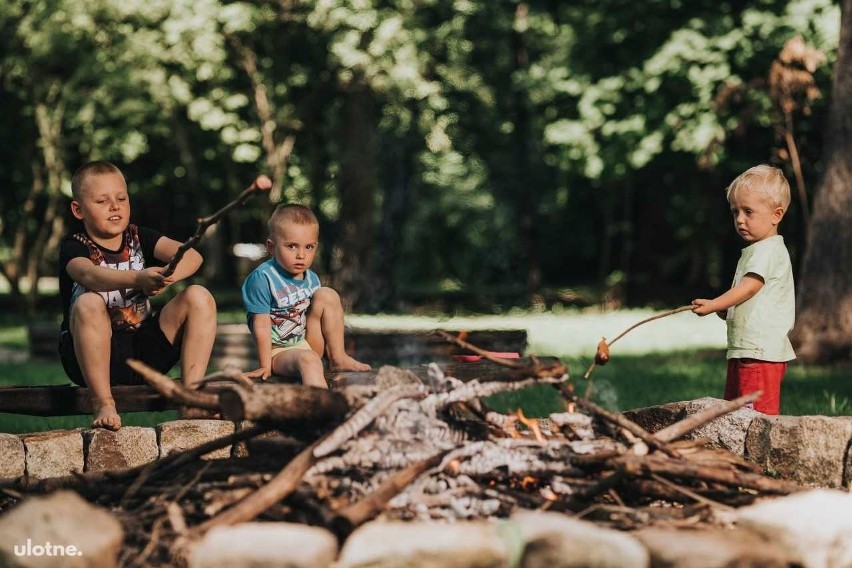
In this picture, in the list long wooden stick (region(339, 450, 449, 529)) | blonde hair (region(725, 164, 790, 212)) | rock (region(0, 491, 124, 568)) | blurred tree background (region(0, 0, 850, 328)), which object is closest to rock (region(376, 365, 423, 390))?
long wooden stick (region(339, 450, 449, 529))

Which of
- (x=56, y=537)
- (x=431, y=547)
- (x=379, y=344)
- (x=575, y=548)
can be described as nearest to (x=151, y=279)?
(x=56, y=537)

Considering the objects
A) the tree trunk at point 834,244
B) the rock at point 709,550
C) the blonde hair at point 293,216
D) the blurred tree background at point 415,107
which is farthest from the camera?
the blurred tree background at point 415,107

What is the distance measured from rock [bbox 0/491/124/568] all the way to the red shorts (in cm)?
305

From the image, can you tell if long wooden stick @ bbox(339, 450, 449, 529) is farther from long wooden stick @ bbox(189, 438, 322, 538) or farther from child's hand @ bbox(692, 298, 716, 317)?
child's hand @ bbox(692, 298, 716, 317)

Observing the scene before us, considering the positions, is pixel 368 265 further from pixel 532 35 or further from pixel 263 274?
pixel 263 274

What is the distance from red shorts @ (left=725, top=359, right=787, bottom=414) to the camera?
16.7 feet

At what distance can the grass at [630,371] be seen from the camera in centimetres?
735

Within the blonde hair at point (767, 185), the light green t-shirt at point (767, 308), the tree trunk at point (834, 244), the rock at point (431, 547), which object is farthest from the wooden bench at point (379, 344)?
the tree trunk at point (834, 244)

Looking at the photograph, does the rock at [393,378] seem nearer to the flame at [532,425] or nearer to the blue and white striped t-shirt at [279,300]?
the flame at [532,425]

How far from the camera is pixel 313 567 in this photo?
3102 millimetres

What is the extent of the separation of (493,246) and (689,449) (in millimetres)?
27672

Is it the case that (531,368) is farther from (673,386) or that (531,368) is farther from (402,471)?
Result: (673,386)

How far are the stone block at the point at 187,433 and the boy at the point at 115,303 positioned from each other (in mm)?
213

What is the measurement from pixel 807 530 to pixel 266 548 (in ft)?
5.52
